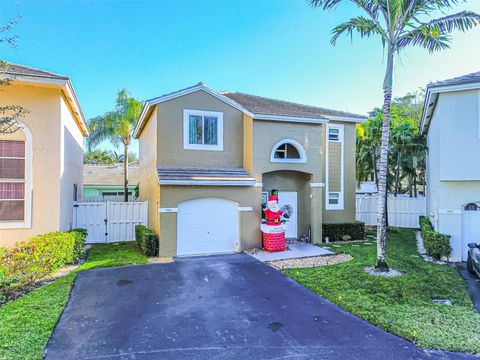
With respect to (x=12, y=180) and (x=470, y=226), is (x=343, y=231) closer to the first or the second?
(x=470, y=226)

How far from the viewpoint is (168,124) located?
1284cm

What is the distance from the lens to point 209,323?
20.1 feet

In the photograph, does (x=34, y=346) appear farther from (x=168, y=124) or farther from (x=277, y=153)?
(x=277, y=153)

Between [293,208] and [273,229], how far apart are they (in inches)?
115

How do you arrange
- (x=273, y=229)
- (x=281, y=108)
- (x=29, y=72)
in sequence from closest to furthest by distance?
(x=29, y=72), (x=273, y=229), (x=281, y=108)

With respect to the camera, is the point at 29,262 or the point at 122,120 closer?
the point at 29,262

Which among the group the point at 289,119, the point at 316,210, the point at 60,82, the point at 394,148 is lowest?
the point at 316,210

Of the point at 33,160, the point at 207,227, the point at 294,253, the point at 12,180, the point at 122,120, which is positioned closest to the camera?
the point at 12,180

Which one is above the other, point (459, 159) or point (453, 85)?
point (453, 85)

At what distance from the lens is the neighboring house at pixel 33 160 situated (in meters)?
10.1

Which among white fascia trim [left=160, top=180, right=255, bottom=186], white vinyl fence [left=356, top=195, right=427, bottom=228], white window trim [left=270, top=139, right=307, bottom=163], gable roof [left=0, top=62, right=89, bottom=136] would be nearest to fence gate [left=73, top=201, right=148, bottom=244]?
white fascia trim [left=160, top=180, right=255, bottom=186]

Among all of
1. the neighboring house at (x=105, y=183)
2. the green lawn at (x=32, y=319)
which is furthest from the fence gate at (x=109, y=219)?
the neighboring house at (x=105, y=183)

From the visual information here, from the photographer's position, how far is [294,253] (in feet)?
40.5

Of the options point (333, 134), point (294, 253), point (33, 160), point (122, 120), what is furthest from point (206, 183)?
point (122, 120)
